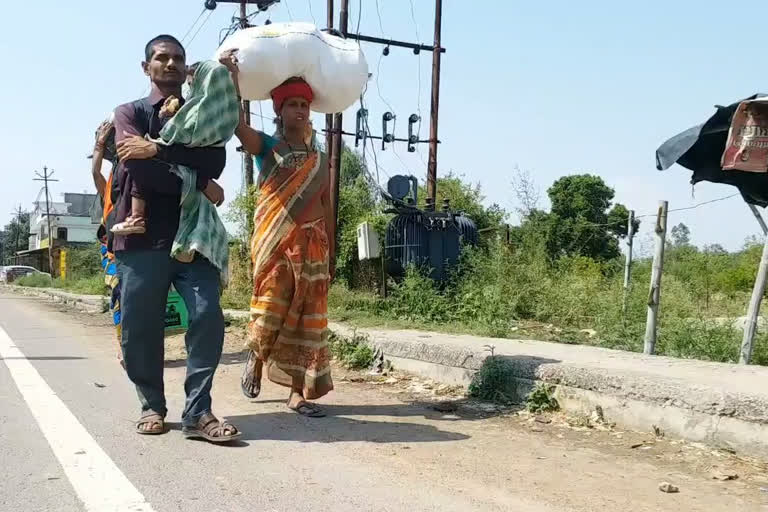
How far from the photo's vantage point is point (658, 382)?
3.90 meters

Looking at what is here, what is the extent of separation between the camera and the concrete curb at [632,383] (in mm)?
3494

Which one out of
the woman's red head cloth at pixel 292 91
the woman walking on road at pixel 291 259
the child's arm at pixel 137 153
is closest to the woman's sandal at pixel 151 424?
the woman walking on road at pixel 291 259

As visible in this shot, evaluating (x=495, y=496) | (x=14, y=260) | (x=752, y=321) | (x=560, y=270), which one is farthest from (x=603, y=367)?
(x=14, y=260)

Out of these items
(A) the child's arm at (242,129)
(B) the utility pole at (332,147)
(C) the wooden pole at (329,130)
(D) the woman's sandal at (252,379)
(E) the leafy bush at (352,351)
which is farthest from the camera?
(C) the wooden pole at (329,130)

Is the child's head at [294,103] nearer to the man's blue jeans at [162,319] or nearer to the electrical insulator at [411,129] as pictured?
the man's blue jeans at [162,319]

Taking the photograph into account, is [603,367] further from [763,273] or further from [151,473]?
[151,473]

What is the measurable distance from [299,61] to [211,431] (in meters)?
2.21

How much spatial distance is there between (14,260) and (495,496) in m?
99.6

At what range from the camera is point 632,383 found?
3.98 m

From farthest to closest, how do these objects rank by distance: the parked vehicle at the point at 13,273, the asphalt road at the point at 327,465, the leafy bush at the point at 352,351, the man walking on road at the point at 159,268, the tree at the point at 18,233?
the tree at the point at 18,233
the parked vehicle at the point at 13,273
the leafy bush at the point at 352,351
the man walking on road at the point at 159,268
the asphalt road at the point at 327,465

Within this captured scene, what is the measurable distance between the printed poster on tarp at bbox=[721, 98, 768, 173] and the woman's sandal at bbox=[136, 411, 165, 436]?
4.20 m

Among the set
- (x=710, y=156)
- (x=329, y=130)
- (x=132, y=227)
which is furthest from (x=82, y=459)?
(x=329, y=130)

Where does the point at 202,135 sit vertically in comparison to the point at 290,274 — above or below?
above

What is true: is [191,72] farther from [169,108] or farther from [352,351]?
[352,351]
